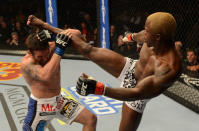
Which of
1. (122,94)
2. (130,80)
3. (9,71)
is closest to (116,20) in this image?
(9,71)

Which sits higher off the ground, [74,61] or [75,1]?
[75,1]

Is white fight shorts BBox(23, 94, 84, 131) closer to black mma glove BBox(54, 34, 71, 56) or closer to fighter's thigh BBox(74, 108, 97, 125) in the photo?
fighter's thigh BBox(74, 108, 97, 125)

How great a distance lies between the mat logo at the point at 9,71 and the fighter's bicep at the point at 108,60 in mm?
3625

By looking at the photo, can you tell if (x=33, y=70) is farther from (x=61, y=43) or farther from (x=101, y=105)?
(x=101, y=105)

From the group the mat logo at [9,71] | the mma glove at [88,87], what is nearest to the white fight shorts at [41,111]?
the mma glove at [88,87]

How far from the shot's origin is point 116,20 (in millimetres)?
6605

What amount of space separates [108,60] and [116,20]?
4346 mm

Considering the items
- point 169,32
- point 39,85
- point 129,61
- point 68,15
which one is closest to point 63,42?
point 39,85

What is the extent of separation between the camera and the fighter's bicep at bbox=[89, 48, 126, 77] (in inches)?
94.1

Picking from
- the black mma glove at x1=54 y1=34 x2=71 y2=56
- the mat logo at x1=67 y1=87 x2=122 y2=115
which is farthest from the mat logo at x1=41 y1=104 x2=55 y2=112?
the mat logo at x1=67 y1=87 x2=122 y2=115

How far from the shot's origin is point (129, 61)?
2568mm

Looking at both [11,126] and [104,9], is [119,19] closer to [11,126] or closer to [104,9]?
[104,9]

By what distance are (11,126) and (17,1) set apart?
19.1 ft

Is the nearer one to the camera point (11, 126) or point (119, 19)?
point (11, 126)
